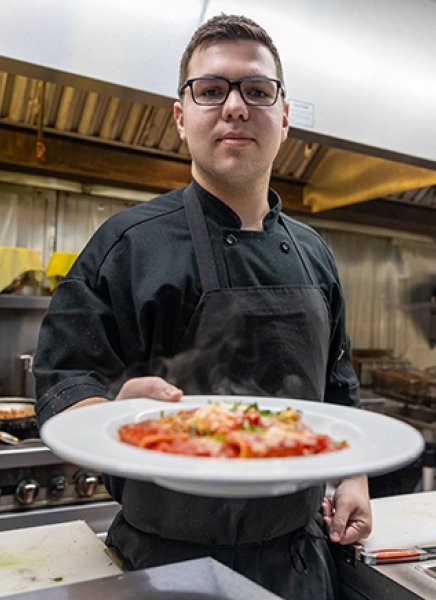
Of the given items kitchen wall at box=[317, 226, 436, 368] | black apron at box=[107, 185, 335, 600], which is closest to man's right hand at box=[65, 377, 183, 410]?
black apron at box=[107, 185, 335, 600]

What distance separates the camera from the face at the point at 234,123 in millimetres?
1277

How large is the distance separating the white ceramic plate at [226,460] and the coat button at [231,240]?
1.80 ft

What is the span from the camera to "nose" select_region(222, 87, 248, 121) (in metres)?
1.26

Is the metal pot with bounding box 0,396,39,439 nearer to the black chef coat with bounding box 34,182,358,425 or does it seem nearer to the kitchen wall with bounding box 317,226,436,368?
the black chef coat with bounding box 34,182,358,425

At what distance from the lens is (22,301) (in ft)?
9.34

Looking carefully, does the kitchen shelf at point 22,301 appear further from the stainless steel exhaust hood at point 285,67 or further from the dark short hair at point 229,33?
the dark short hair at point 229,33

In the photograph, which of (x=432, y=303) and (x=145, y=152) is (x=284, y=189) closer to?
(x=145, y=152)

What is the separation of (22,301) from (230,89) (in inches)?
73.3

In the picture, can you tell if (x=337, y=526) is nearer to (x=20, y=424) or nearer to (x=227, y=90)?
(x=227, y=90)

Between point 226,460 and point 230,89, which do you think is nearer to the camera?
point 226,460

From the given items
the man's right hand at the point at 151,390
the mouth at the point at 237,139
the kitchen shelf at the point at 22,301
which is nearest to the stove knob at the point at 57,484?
the kitchen shelf at the point at 22,301

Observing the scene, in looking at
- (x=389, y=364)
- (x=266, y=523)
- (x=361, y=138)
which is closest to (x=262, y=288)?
(x=266, y=523)

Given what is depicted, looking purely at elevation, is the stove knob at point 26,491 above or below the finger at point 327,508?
below

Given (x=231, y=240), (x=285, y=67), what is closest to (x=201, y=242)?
(x=231, y=240)
